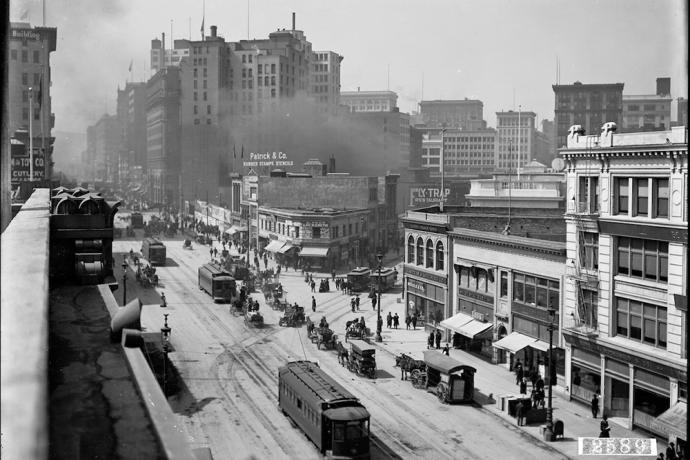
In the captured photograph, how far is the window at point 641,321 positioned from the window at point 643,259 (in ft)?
3.52

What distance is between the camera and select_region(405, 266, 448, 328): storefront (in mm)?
42906

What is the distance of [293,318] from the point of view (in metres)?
43.9

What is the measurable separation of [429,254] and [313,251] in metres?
26.5

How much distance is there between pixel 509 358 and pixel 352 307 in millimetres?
14979

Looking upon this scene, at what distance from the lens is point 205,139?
142 m

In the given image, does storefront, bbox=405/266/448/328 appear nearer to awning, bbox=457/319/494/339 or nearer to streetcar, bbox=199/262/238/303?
awning, bbox=457/319/494/339

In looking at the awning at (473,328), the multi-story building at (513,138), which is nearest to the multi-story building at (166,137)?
the multi-story building at (513,138)

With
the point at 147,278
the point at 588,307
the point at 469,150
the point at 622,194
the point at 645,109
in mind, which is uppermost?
the point at 645,109

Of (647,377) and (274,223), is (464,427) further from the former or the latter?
(274,223)

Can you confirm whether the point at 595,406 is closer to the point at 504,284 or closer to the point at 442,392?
the point at 442,392

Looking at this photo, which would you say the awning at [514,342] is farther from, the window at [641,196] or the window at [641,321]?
the window at [641,196]

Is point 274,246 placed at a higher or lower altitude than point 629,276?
lower

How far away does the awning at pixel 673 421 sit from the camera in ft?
77.0

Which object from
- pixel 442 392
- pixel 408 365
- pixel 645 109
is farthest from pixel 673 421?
pixel 645 109
